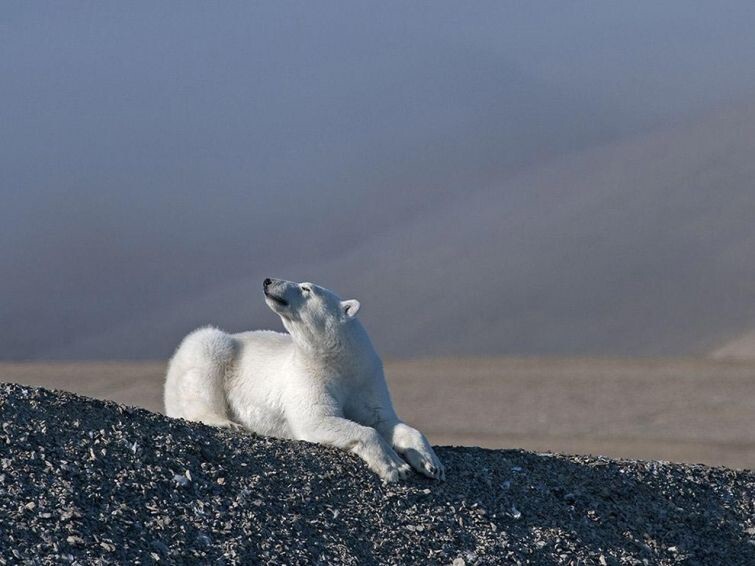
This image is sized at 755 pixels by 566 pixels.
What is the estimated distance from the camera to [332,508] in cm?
629

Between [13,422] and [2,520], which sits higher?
[13,422]

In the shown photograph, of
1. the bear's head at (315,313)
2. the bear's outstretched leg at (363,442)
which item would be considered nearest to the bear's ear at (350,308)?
the bear's head at (315,313)

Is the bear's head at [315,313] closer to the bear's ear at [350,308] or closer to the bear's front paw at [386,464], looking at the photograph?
the bear's ear at [350,308]

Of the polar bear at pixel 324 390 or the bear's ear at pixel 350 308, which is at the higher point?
the bear's ear at pixel 350 308

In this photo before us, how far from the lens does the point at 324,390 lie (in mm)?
6727

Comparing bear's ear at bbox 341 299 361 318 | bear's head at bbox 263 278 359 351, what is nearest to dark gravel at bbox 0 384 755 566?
bear's head at bbox 263 278 359 351

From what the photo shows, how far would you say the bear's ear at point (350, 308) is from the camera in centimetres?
675

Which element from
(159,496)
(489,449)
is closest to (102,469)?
(159,496)

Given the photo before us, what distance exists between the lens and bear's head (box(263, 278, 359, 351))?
6.70 meters

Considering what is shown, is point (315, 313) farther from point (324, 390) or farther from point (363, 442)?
point (363, 442)

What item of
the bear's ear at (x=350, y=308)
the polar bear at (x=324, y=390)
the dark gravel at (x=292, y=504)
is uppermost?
the bear's ear at (x=350, y=308)

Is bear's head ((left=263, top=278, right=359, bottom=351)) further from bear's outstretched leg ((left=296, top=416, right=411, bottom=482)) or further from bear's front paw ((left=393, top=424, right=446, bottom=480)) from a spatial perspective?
bear's front paw ((left=393, top=424, right=446, bottom=480))

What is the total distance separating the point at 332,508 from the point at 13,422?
73.2 inches

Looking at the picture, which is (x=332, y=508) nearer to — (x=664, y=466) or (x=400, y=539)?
(x=400, y=539)
